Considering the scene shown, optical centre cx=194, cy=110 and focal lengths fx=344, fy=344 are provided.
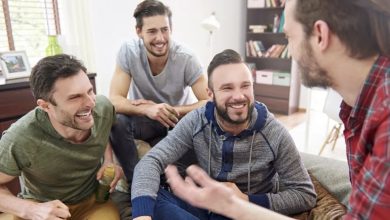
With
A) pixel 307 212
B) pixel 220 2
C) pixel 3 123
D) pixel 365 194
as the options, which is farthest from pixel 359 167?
pixel 220 2

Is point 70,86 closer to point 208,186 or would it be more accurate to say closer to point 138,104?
point 138,104

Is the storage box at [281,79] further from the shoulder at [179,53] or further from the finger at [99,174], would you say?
the finger at [99,174]

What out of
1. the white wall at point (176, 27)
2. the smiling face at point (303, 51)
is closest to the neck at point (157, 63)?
the white wall at point (176, 27)

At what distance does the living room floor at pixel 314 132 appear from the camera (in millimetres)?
3305

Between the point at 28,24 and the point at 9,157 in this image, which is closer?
the point at 9,157

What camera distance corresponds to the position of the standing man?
6.60 feet

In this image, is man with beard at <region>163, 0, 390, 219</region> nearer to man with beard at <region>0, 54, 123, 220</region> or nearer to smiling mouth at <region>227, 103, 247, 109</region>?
smiling mouth at <region>227, 103, 247, 109</region>

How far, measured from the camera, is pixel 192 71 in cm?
216

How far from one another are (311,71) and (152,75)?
1375mm

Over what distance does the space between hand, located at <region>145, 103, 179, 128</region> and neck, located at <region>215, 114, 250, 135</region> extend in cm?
42

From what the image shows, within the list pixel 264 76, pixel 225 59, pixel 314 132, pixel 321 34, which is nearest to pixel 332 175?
pixel 225 59

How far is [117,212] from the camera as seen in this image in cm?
159

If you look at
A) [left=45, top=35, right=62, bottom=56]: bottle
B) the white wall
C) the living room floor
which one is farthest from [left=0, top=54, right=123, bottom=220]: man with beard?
the living room floor

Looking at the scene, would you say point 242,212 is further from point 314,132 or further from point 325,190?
point 314,132
